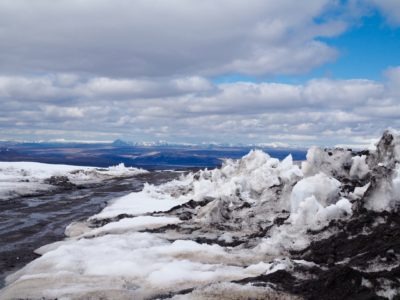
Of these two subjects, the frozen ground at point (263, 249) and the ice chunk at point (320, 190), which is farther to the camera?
the ice chunk at point (320, 190)

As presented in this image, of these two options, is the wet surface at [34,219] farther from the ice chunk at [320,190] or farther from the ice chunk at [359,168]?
the ice chunk at [359,168]

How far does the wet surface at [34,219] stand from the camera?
21.5 metres

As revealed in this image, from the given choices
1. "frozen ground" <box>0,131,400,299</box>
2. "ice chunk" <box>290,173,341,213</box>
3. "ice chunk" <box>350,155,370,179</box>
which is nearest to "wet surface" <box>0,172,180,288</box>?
"frozen ground" <box>0,131,400,299</box>

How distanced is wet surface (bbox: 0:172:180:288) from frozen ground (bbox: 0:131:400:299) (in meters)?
1.32

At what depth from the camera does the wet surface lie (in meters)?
21.5

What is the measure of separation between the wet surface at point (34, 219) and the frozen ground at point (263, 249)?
1322 millimetres

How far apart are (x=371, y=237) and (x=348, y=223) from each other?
2368mm

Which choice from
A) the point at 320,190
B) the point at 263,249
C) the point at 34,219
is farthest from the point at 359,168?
the point at 34,219

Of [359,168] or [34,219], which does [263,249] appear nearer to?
[359,168]

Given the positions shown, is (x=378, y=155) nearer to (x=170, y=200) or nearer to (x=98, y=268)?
(x=98, y=268)

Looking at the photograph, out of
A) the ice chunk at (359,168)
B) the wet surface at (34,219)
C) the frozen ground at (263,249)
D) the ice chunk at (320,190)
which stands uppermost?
the ice chunk at (359,168)

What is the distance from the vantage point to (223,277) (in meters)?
13.4

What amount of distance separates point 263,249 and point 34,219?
21763 millimetres

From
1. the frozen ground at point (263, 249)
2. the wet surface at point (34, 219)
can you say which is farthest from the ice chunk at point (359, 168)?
the wet surface at point (34, 219)
